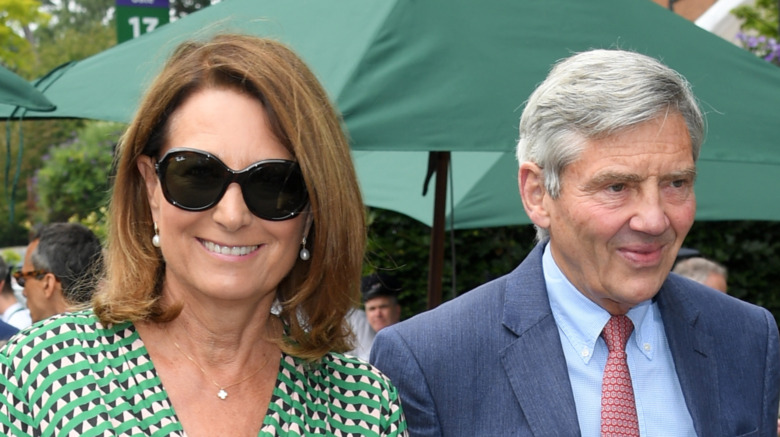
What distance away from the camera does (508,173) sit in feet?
21.1

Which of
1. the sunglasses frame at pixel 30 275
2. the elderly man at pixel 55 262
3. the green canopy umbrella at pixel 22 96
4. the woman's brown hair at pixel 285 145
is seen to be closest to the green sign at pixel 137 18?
the elderly man at pixel 55 262

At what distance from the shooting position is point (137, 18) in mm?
6531

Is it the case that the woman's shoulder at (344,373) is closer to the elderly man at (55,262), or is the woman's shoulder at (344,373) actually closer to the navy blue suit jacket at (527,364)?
the navy blue suit jacket at (527,364)

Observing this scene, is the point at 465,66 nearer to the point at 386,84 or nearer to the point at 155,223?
the point at 386,84

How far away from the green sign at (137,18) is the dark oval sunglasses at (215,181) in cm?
462

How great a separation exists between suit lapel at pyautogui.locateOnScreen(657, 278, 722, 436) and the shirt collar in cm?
6

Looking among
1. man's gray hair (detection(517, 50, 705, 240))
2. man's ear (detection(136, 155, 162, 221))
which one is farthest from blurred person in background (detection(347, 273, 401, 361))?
man's ear (detection(136, 155, 162, 221))

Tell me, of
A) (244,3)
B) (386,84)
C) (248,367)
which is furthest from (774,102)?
(248,367)

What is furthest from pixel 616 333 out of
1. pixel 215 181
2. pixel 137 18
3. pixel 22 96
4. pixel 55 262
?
pixel 137 18

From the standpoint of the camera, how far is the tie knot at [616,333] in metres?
2.54

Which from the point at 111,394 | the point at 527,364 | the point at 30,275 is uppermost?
the point at 527,364

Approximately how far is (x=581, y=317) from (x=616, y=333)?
96 mm

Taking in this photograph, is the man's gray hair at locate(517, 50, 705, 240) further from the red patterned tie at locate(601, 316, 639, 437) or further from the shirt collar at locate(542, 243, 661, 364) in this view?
the red patterned tie at locate(601, 316, 639, 437)

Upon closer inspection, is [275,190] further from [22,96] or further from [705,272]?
[705,272]
